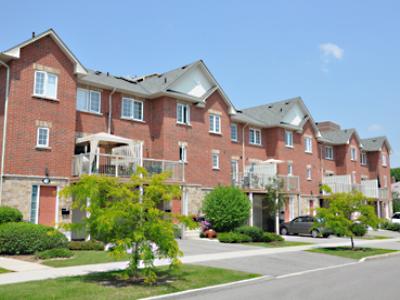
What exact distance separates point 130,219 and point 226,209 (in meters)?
15.5

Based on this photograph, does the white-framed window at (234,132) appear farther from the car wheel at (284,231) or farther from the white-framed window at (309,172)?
the white-framed window at (309,172)

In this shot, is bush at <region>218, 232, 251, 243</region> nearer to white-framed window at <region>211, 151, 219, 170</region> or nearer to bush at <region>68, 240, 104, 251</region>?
white-framed window at <region>211, 151, 219, 170</region>

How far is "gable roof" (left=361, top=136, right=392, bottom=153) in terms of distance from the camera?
164 ft

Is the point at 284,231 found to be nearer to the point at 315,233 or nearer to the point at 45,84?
the point at 315,233

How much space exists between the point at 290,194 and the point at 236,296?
81.2ft

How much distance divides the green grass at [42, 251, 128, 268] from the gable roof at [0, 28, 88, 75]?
400 inches

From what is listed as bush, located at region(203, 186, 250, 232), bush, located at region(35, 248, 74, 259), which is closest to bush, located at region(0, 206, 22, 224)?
bush, located at region(35, 248, 74, 259)

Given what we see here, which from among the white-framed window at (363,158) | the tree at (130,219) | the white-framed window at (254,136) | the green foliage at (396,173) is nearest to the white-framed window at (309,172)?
the white-framed window at (254,136)

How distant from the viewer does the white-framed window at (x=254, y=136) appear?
35.5m

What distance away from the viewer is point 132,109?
27156mm

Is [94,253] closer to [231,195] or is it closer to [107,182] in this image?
[107,182]

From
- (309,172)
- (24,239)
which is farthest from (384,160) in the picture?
(24,239)

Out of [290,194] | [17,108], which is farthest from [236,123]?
[17,108]

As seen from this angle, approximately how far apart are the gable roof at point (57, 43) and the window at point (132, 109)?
3.88 metres
